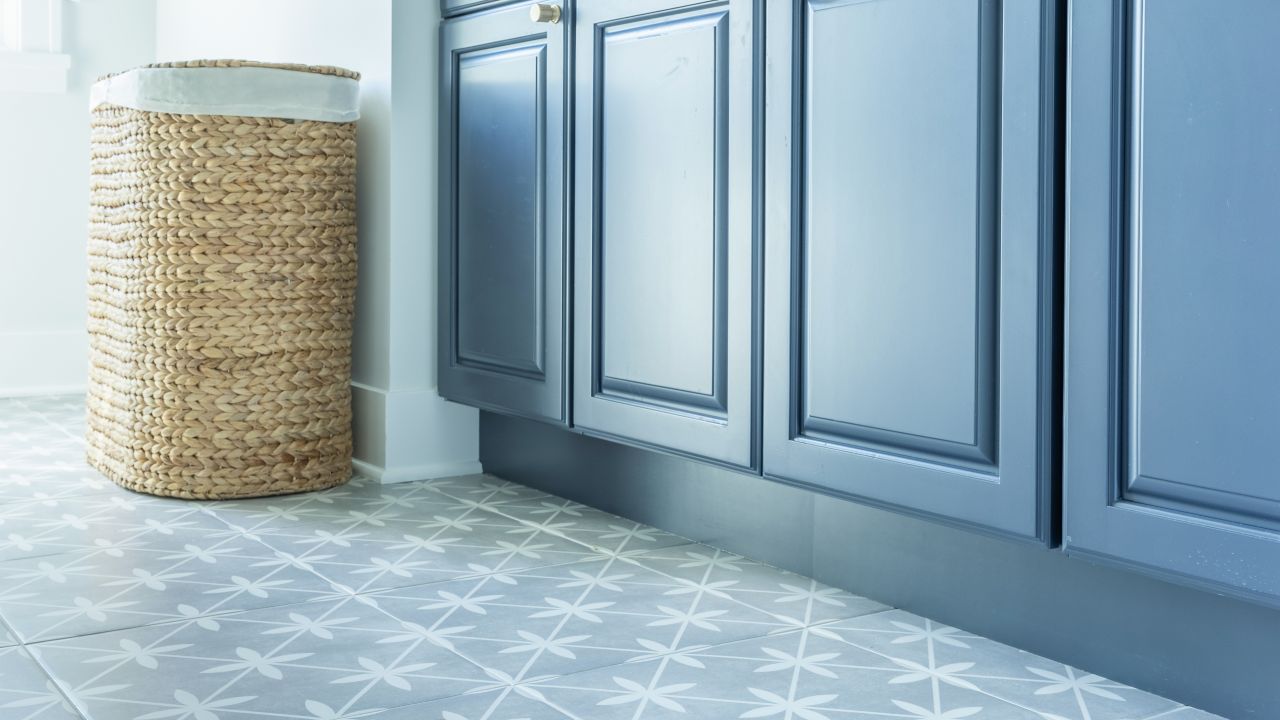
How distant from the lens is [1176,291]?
102cm

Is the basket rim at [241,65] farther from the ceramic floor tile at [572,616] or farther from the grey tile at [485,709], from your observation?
the grey tile at [485,709]

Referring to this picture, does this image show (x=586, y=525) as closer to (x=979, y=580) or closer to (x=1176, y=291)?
(x=979, y=580)

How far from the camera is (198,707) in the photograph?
1.13 meters

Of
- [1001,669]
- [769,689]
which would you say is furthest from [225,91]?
[1001,669]

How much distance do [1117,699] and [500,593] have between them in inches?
26.6

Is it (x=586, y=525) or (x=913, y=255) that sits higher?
(x=913, y=255)

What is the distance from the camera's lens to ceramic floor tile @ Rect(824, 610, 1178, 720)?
115 centimetres

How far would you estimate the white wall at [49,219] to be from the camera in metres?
3.03

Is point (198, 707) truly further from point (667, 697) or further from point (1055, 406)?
point (1055, 406)

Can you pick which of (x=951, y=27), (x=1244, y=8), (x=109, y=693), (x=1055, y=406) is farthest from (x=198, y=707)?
(x=1244, y=8)

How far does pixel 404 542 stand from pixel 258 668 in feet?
1.66

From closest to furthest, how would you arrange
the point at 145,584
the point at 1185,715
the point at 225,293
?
the point at 1185,715 < the point at 145,584 < the point at 225,293

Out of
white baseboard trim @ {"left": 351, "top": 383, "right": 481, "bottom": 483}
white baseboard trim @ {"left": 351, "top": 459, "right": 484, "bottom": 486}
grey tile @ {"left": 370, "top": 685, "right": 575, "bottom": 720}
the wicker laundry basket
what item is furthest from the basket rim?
grey tile @ {"left": 370, "top": 685, "right": 575, "bottom": 720}

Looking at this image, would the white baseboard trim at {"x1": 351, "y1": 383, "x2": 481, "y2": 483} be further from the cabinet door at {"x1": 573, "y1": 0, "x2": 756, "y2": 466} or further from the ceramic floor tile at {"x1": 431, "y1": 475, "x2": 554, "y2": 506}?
the cabinet door at {"x1": 573, "y1": 0, "x2": 756, "y2": 466}
